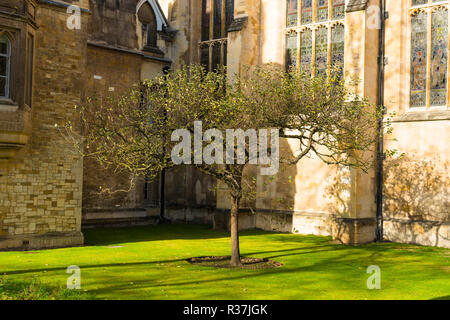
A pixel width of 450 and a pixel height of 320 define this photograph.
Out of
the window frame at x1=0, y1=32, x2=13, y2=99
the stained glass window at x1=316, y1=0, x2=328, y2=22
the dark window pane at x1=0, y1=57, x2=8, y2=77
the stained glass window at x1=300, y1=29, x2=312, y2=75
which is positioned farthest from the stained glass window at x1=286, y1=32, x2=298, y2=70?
the dark window pane at x1=0, y1=57, x2=8, y2=77

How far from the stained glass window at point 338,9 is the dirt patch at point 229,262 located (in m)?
10.8

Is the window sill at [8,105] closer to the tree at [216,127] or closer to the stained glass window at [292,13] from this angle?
the tree at [216,127]

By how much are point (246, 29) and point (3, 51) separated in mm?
10770

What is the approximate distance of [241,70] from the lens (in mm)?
21609

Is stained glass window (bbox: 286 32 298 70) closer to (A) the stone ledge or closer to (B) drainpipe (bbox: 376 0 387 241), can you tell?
(B) drainpipe (bbox: 376 0 387 241)

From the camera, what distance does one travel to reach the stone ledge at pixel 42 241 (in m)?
15.2

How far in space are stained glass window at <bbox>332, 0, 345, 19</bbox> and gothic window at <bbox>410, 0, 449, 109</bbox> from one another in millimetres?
2731

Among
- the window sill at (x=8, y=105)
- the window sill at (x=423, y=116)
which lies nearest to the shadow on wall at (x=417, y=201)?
the window sill at (x=423, y=116)

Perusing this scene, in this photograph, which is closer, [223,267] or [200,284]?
[200,284]

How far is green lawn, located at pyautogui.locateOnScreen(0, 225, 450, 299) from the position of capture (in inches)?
390

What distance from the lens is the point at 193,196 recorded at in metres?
25.3
